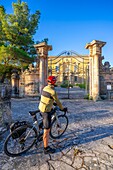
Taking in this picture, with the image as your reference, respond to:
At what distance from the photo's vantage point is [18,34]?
15.8 meters

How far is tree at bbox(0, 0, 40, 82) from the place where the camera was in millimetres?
12273

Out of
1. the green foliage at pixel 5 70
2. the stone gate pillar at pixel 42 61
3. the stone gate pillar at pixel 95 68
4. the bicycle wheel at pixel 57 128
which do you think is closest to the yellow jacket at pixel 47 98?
the bicycle wheel at pixel 57 128

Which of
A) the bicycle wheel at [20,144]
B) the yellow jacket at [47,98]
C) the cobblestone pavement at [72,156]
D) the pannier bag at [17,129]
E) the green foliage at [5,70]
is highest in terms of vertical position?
the green foliage at [5,70]

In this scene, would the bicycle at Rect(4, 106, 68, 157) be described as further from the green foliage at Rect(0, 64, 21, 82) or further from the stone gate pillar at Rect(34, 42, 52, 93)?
the green foliage at Rect(0, 64, 21, 82)

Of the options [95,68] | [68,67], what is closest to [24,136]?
[95,68]

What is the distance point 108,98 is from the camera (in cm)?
1031

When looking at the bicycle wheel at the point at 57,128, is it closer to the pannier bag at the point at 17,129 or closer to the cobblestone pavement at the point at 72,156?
the cobblestone pavement at the point at 72,156

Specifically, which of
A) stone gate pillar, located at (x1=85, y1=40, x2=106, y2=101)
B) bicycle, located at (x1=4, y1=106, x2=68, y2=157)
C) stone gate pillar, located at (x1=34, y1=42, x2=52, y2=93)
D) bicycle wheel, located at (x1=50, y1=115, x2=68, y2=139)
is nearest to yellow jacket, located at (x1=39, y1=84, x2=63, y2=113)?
bicycle, located at (x1=4, y1=106, x2=68, y2=157)

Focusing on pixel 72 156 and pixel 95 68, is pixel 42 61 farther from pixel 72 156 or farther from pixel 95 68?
pixel 72 156

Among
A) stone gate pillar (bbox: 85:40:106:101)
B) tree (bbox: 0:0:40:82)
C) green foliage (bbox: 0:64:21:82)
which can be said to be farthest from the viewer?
green foliage (bbox: 0:64:21:82)

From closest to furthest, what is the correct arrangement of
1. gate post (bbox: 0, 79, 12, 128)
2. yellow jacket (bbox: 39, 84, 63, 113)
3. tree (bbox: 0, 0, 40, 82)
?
yellow jacket (bbox: 39, 84, 63, 113)
gate post (bbox: 0, 79, 12, 128)
tree (bbox: 0, 0, 40, 82)

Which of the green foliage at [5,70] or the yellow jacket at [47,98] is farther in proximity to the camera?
the green foliage at [5,70]

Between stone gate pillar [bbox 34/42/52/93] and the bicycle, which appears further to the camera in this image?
stone gate pillar [bbox 34/42/52/93]

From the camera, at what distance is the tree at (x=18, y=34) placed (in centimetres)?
1227
